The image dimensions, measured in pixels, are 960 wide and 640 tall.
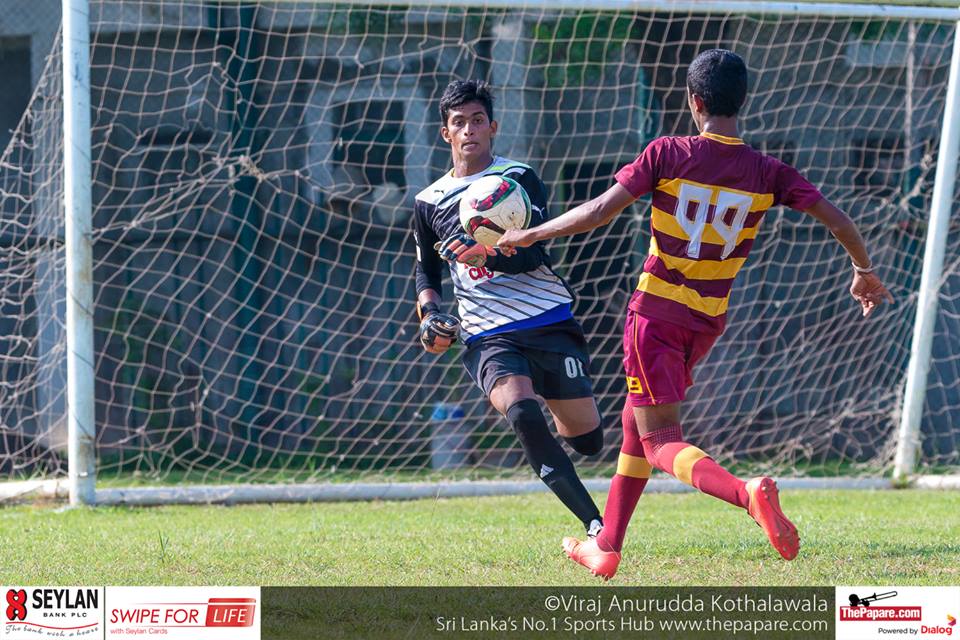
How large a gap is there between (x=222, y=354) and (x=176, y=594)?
615cm

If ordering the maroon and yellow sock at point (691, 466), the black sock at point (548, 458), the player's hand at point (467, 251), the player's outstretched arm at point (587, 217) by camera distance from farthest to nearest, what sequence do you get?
the player's hand at point (467, 251) → the black sock at point (548, 458) → the player's outstretched arm at point (587, 217) → the maroon and yellow sock at point (691, 466)

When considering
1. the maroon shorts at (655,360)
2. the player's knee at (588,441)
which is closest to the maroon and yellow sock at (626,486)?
the maroon shorts at (655,360)

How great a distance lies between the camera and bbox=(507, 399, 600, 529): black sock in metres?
4.56

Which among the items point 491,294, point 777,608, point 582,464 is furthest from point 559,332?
point 582,464

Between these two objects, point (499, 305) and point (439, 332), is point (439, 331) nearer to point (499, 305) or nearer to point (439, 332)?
point (439, 332)

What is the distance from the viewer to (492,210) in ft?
15.1

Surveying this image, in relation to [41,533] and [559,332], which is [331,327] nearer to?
[41,533]

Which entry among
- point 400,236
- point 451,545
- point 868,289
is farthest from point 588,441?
point 400,236

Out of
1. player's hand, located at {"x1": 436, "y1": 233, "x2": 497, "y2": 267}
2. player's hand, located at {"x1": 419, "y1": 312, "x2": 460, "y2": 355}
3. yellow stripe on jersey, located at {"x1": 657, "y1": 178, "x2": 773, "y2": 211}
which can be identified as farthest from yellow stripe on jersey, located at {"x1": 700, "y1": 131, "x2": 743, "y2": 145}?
player's hand, located at {"x1": 419, "y1": 312, "x2": 460, "y2": 355}

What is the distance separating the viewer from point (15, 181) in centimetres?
909

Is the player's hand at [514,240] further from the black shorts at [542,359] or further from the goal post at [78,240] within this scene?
the goal post at [78,240]

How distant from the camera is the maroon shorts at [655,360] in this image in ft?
13.8

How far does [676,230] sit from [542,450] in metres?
1.00

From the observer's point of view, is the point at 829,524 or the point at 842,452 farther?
the point at 842,452
